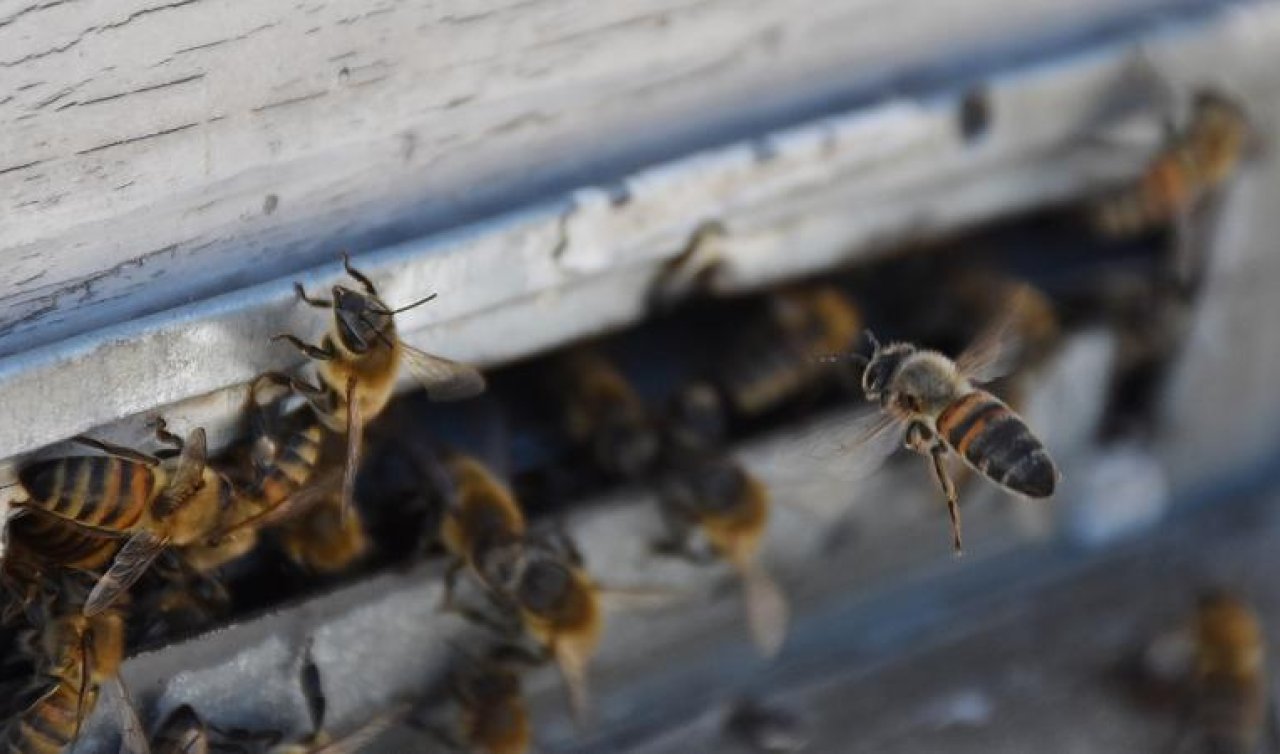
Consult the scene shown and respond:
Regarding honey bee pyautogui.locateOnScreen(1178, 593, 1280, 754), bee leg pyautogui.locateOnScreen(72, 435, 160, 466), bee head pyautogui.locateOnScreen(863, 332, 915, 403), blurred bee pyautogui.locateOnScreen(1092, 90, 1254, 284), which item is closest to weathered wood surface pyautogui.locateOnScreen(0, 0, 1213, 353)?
bee leg pyautogui.locateOnScreen(72, 435, 160, 466)

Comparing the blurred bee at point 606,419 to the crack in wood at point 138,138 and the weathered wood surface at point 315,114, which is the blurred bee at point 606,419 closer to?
the weathered wood surface at point 315,114

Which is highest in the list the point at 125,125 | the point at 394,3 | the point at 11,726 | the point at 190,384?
the point at 394,3

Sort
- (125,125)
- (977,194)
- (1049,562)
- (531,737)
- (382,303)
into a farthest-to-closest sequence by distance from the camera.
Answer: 1. (1049,562)
2. (977,194)
3. (531,737)
4. (382,303)
5. (125,125)

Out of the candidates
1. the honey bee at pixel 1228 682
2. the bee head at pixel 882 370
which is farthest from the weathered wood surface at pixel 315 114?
the honey bee at pixel 1228 682

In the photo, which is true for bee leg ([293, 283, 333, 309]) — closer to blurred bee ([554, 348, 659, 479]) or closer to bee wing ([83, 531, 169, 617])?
bee wing ([83, 531, 169, 617])

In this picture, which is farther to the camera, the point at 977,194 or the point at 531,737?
the point at 977,194

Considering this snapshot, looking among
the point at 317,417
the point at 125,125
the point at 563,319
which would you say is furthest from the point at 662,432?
the point at 125,125

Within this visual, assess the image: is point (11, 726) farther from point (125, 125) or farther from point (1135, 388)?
point (1135, 388)

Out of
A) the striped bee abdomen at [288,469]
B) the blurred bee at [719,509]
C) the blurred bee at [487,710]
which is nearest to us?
the striped bee abdomen at [288,469]
